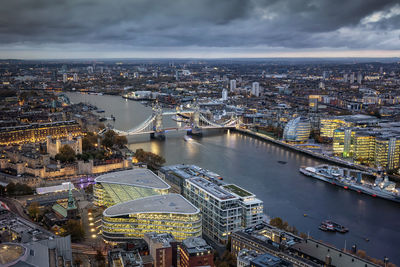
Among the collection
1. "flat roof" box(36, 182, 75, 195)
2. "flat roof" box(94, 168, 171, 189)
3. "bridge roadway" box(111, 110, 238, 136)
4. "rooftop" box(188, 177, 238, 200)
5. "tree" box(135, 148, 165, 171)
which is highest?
"rooftop" box(188, 177, 238, 200)

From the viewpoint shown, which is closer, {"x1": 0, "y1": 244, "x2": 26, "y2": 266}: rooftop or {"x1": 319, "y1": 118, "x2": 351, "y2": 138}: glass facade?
{"x1": 0, "y1": 244, "x2": 26, "y2": 266}: rooftop

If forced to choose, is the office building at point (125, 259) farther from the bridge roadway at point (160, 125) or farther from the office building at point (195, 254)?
the bridge roadway at point (160, 125)

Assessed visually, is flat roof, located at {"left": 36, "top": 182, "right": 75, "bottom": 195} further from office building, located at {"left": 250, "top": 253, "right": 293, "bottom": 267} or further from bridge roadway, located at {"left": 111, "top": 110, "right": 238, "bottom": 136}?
bridge roadway, located at {"left": 111, "top": 110, "right": 238, "bottom": 136}

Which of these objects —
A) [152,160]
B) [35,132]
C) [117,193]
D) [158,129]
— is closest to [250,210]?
[117,193]

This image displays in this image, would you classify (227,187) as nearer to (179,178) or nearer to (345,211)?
(179,178)

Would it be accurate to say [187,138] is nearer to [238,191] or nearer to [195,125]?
[195,125]

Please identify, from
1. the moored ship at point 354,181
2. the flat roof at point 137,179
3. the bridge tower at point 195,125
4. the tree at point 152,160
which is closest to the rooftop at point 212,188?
the flat roof at point 137,179

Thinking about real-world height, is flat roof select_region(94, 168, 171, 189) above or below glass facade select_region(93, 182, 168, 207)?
above

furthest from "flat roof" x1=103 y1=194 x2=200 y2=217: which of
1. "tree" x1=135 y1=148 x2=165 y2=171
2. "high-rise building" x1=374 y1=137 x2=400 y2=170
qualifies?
"high-rise building" x1=374 y1=137 x2=400 y2=170
